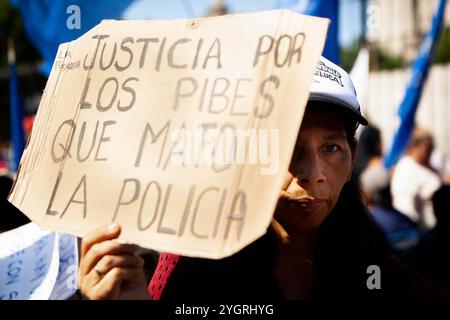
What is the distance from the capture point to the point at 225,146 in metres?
1.23

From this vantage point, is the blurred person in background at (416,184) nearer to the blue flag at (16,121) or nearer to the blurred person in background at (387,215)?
the blurred person in background at (387,215)

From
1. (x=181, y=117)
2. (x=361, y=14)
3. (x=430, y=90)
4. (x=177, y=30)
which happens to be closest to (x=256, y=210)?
(x=181, y=117)

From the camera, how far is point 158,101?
133 cm

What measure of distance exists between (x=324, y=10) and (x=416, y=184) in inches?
98.7

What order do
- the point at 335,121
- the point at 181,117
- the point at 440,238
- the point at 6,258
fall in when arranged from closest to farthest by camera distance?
the point at 181,117 < the point at 335,121 < the point at 6,258 < the point at 440,238

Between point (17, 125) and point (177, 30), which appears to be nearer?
point (177, 30)

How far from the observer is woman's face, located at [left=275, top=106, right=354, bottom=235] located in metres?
1.41

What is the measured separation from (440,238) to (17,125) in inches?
118

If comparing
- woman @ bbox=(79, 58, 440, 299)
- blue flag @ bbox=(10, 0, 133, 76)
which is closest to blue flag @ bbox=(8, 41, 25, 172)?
blue flag @ bbox=(10, 0, 133, 76)

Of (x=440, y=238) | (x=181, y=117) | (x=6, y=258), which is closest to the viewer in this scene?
(x=181, y=117)

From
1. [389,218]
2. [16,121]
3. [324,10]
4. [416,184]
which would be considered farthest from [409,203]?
[16,121]

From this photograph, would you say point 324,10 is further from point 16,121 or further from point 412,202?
point 412,202
